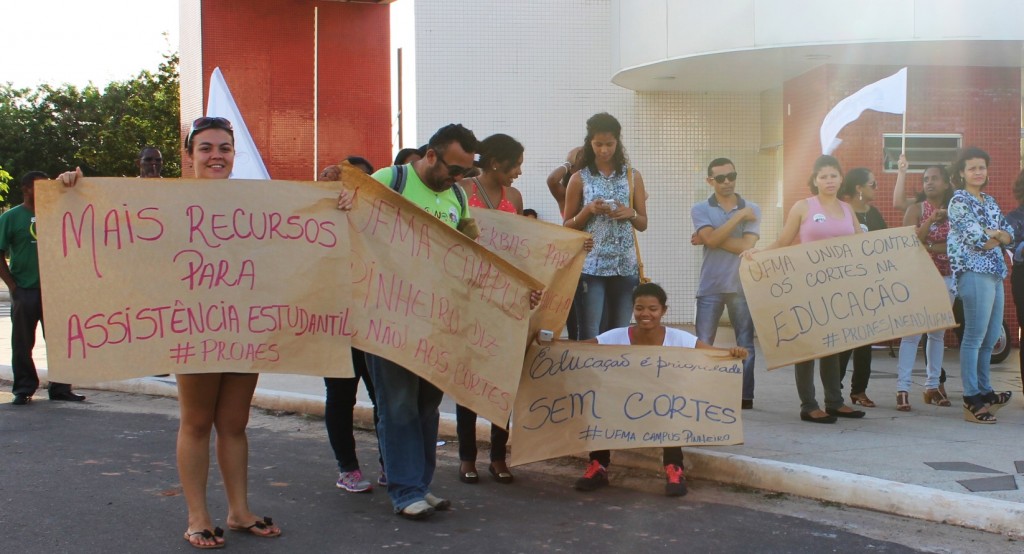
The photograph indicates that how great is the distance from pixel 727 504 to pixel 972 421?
2758mm

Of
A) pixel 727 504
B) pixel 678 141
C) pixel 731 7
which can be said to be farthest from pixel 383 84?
pixel 727 504

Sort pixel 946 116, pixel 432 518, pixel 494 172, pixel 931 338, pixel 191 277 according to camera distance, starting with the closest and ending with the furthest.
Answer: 1. pixel 191 277
2. pixel 432 518
3. pixel 494 172
4. pixel 931 338
5. pixel 946 116

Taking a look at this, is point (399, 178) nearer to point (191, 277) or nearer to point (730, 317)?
point (191, 277)

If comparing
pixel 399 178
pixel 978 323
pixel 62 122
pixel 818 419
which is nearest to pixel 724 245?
pixel 818 419

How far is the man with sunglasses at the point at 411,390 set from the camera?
4.94m

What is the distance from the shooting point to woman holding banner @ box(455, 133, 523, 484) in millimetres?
5879

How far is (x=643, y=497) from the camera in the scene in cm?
549

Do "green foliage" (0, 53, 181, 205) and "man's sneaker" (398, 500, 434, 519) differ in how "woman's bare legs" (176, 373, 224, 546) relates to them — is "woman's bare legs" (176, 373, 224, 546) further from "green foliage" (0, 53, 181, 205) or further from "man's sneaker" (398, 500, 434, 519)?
"green foliage" (0, 53, 181, 205)

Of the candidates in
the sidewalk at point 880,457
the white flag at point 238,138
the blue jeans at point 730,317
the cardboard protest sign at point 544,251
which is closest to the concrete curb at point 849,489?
the sidewalk at point 880,457

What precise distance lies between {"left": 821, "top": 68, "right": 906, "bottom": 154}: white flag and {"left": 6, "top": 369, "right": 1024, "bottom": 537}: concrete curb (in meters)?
2.78

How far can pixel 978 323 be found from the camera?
23.7 feet

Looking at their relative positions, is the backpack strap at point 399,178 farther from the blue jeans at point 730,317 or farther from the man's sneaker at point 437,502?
the blue jeans at point 730,317

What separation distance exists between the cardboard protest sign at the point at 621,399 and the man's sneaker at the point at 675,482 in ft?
0.47

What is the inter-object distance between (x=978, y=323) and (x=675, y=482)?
9.70 ft
